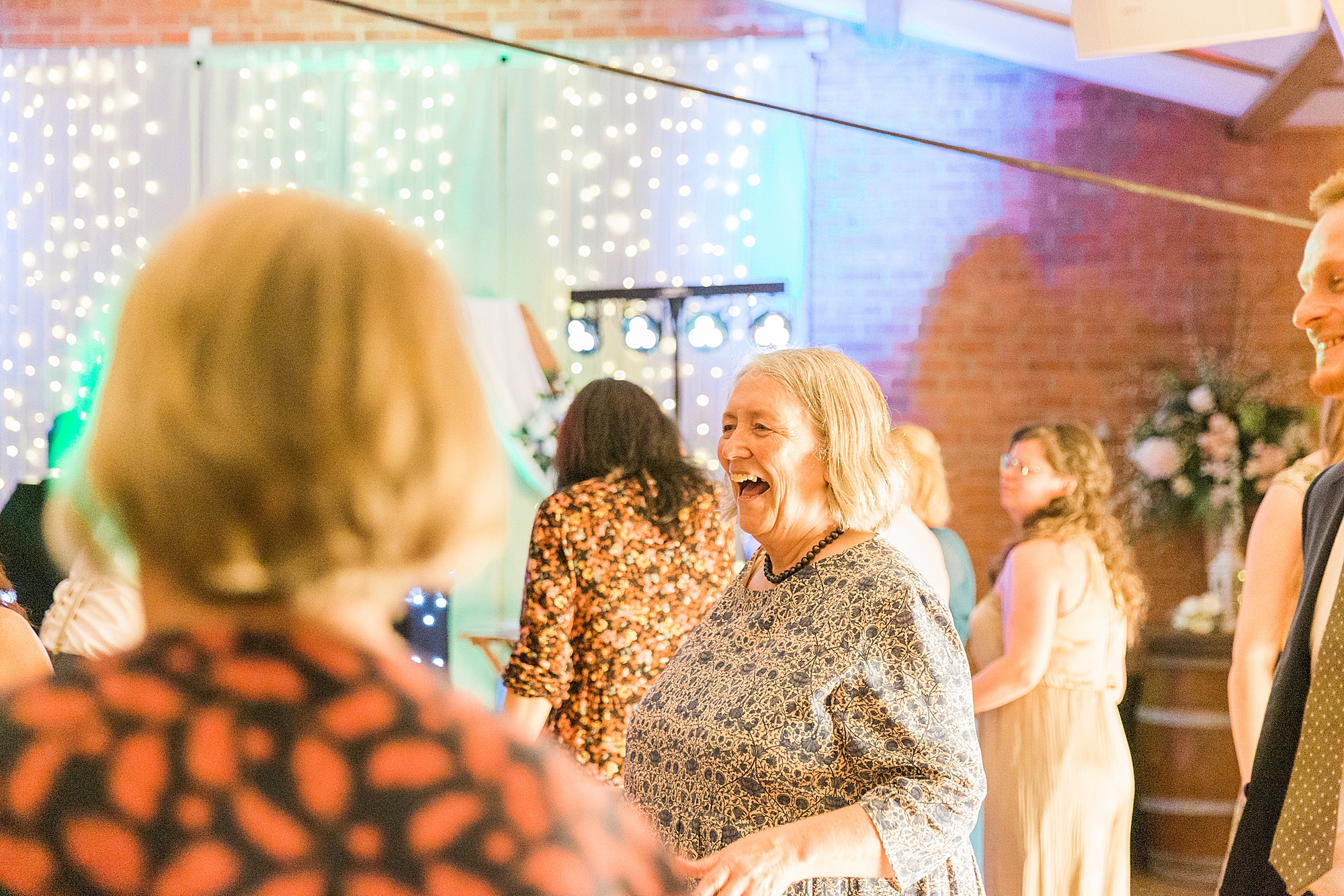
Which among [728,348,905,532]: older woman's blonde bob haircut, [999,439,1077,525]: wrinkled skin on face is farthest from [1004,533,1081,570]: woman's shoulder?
[728,348,905,532]: older woman's blonde bob haircut

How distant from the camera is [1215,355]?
18.1 ft

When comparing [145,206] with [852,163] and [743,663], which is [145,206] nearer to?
[852,163]

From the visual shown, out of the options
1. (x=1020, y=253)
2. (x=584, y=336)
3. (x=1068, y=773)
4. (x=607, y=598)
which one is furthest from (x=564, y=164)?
(x=1068, y=773)

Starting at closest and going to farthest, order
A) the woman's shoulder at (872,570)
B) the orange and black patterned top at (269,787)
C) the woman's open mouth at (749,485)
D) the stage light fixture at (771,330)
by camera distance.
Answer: the orange and black patterned top at (269,787) → the woman's shoulder at (872,570) → the woman's open mouth at (749,485) → the stage light fixture at (771,330)

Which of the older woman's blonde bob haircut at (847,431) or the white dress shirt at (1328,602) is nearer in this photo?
the white dress shirt at (1328,602)

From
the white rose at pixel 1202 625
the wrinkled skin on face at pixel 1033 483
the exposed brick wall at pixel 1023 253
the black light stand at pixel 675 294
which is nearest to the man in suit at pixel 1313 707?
the wrinkled skin on face at pixel 1033 483

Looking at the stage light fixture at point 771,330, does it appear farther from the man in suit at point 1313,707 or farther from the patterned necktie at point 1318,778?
the patterned necktie at point 1318,778

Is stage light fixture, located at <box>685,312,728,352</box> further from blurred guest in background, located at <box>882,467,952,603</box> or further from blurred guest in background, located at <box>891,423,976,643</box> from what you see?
blurred guest in background, located at <box>882,467,952,603</box>

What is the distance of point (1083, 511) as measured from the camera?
10.6ft

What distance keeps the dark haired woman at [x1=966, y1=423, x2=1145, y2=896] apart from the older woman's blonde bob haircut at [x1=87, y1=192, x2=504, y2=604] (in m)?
2.61

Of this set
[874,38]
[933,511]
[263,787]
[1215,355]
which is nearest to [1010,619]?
[933,511]

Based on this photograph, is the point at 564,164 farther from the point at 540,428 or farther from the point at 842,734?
the point at 842,734

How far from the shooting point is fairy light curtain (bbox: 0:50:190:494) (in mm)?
6156

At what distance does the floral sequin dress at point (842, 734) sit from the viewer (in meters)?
1.50
